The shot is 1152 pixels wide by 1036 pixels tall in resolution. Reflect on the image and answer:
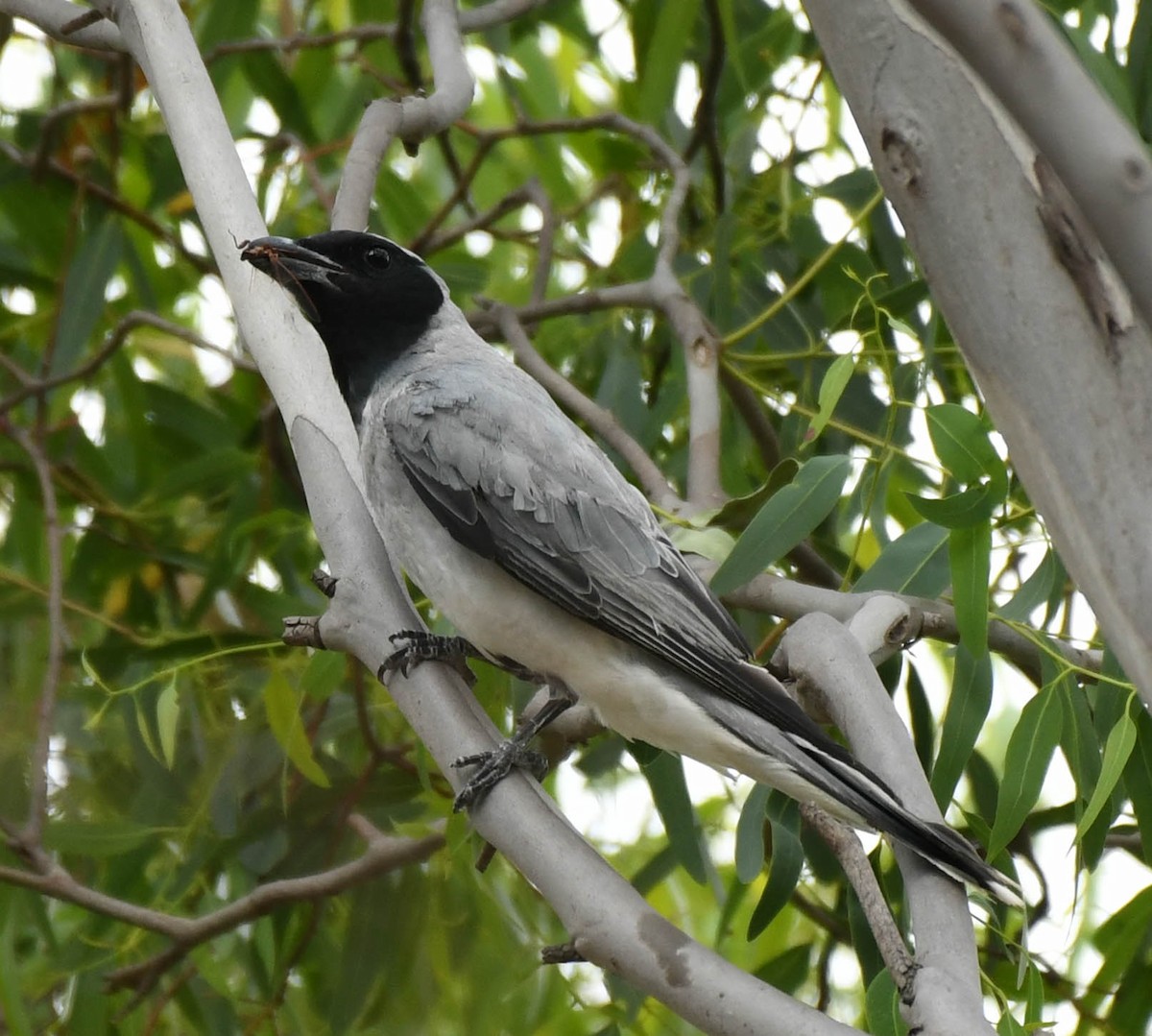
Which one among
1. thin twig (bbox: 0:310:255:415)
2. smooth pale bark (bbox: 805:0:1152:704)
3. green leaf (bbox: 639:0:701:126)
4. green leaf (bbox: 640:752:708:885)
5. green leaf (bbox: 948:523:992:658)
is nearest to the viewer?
smooth pale bark (bbox: 805:0:1152:704)

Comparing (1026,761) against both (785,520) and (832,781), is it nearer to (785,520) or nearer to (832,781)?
(832,781)

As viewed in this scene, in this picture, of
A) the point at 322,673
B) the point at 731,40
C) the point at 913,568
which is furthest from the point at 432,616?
the point at 731,40

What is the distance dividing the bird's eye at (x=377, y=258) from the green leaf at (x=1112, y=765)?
1.57 metres

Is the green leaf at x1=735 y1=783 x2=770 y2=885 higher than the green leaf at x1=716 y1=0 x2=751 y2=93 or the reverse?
the reverse

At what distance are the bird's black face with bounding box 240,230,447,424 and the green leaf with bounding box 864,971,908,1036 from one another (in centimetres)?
146

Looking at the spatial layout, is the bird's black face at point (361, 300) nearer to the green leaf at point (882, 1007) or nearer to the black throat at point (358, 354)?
the black throat at point (358, 354)

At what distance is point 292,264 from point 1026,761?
150 cm

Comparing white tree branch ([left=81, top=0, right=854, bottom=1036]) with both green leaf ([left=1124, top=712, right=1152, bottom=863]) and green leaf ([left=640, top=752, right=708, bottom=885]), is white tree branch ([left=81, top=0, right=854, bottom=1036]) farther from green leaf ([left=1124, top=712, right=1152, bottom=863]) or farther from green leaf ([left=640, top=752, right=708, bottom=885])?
green leaf ([left=1124, top=712, right=1152, bottom=863])

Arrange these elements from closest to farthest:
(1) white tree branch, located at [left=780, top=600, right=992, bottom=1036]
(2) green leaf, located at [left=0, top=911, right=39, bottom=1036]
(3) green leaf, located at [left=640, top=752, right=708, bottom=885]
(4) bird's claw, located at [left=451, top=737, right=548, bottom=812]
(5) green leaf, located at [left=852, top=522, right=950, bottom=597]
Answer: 1. (1) white tree branch, located at [left=780, top=600, right=992, bottom=1036]
2. (4) bird's claw, located at [left=451, top=737, right=548, bottom=812]
3. (5) green leaf, located at [left=852, top=522, right=950, bottom=597]
4. (2) green leaf, located at [left=0, top=911, right=39, bottom=1036]
5. (3) green leaf, located at [left=640, top=752, right=708, bottom=885]

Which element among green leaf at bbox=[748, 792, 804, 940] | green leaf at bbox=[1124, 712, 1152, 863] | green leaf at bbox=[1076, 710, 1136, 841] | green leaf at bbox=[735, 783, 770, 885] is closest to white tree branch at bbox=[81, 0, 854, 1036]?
green leaf at bbox=[735, 783, 770, 885]

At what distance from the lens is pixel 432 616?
296 centimetres

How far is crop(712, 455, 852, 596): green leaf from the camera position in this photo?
7.83ft

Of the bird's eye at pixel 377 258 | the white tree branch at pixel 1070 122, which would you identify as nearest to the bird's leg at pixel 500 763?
the bird's eye at pixel 377 258

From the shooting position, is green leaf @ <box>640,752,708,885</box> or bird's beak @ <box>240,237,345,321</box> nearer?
bird's beak @ <box>240,237,345,321</box>
